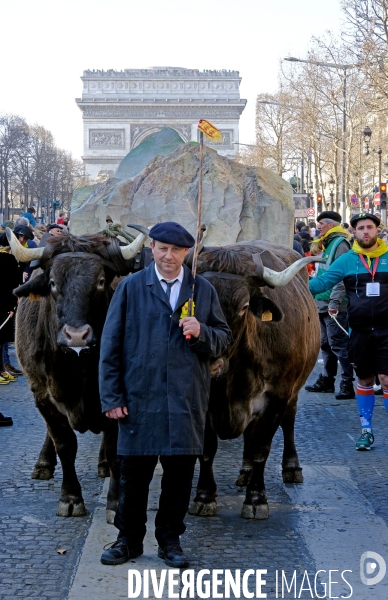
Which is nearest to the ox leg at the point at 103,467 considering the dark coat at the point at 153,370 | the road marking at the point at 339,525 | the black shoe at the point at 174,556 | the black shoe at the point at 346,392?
the road marking at the point at 339,525

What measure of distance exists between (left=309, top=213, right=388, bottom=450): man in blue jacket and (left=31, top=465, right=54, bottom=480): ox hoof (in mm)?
2475

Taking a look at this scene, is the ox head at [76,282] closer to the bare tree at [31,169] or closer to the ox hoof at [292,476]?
the ox hoof at [292,476]

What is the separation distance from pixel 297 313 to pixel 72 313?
5.68ft

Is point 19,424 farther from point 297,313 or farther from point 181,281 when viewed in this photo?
point 181,281

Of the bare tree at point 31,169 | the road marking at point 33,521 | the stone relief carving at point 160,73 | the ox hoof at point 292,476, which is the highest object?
the stone relief carving at point 160,73

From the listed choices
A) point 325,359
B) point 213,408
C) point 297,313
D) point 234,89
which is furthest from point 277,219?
point 234,89

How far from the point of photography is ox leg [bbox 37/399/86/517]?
6.18 meters

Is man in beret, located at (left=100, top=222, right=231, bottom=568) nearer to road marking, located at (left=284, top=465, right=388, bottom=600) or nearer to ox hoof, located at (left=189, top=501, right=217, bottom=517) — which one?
road marking, located at (left=284, top=465, right=388, bottom=600)

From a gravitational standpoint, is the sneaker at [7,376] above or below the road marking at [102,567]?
below

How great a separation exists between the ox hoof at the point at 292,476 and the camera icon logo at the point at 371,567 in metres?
1.72

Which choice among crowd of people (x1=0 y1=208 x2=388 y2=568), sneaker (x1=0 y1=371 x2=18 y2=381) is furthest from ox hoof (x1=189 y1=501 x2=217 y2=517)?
sneaker (x1=0 y1=371 x2=18 y2=381)

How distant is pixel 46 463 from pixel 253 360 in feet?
7.20

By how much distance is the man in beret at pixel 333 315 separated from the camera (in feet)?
35.4

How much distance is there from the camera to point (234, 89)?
9500 cm
